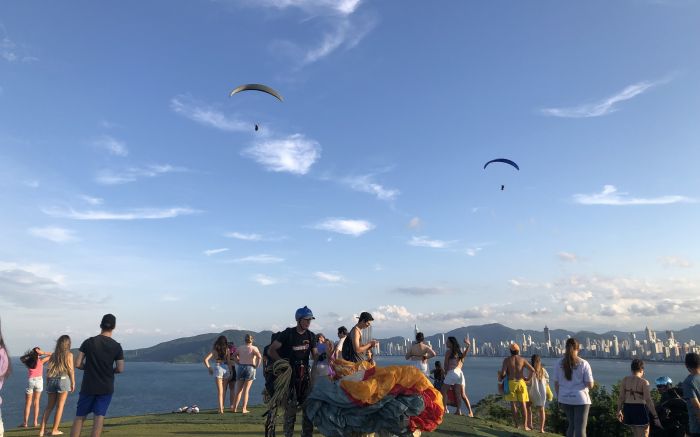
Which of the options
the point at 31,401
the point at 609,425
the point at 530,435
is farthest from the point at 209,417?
the point at 609,425

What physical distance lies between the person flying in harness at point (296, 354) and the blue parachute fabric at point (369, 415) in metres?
1.24

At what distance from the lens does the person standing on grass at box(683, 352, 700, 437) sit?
7070mm

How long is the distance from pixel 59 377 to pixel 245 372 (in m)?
4.17

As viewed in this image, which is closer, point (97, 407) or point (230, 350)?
point (97, 407)

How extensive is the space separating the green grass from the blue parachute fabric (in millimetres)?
A: 3835

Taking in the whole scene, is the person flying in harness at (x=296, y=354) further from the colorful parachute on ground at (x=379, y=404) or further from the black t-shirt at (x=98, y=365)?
the black t-shirt at (x=98, y=365)

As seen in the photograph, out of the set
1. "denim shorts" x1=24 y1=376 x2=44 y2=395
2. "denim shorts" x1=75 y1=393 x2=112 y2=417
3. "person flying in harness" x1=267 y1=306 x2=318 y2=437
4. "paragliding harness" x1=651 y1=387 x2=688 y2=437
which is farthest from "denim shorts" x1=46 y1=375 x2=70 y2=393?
"paragliding harness" x1=651 y1=387 x2=688 y2=437

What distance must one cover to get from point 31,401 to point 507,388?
490 inches

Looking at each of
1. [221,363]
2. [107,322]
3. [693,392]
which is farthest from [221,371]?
[693,392]

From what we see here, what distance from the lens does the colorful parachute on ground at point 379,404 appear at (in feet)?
18.7

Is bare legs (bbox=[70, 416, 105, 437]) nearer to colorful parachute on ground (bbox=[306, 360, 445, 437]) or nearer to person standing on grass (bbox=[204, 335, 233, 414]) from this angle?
colorful parachute on ground (bbox=[306, 360, 445, 437])

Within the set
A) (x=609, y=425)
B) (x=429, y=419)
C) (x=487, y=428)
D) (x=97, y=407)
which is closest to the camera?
(x=429, y=419)

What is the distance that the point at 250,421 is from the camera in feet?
36.0

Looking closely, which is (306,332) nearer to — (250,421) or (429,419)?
(429,419)
